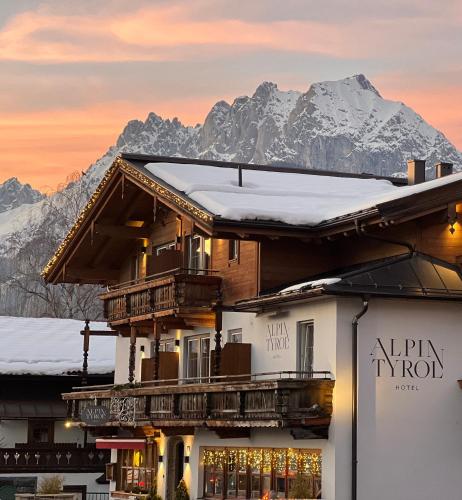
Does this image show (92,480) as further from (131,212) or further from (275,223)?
(275,223)

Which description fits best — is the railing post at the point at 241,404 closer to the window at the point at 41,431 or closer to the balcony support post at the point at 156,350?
the balcony support post at the point at 156,350

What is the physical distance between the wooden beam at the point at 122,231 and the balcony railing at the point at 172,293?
2521 millimetres

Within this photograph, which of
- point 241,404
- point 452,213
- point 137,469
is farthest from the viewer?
point 137,469

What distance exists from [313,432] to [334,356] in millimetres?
1794

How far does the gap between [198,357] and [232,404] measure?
24.1 ft

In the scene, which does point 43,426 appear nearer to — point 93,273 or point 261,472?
point 93,273

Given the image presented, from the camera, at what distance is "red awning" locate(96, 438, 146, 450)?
139 ft

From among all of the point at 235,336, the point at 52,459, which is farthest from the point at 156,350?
the point at 52,459

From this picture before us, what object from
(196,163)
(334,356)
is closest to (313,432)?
(334,356)

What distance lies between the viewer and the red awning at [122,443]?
42.2 m

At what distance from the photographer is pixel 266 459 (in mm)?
34156

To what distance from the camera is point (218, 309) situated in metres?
36.4

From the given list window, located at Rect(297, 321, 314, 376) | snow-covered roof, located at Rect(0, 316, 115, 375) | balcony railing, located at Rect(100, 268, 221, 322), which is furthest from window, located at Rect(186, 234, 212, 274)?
snow-covered roof, located at Rect(0, 316, 115, 375)

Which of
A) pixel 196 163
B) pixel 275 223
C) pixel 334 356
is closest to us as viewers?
pixel 334 356
